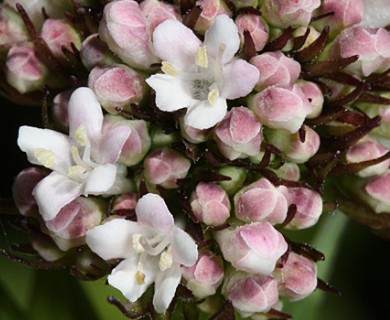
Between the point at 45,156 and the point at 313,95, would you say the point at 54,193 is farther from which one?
the point at 313,95

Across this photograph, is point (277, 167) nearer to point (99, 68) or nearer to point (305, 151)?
point (305, 151)

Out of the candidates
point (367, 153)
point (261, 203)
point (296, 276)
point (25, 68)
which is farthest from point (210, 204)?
point (25, 68)

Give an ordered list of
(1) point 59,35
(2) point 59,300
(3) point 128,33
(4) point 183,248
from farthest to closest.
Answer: (2) point 59,300
(1) point 59,35
(3) point 128,33
(4) point 183,248

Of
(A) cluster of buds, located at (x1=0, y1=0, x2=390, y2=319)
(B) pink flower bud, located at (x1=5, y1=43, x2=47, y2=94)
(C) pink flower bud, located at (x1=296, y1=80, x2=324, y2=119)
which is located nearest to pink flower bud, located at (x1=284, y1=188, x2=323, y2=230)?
(A) cluster of buds, located at (x1=0, y1=0, x2=390, y2=319)

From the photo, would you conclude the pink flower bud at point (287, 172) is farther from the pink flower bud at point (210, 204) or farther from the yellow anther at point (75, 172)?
the yellow anther at point (75, 172)

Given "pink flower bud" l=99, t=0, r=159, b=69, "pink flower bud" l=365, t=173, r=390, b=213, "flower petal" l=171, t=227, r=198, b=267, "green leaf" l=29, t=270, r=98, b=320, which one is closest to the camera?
"flower petal" l=171, t=227, r=198, b=267

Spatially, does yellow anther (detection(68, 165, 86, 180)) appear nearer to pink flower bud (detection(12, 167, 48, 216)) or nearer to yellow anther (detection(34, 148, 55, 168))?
yellow anther (detection(34, 148, 55, 168))

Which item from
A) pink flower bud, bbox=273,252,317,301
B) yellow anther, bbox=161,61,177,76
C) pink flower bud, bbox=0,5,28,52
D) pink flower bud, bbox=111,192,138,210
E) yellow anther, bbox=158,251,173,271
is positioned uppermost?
yellow anther, bbox=161,61,177,76

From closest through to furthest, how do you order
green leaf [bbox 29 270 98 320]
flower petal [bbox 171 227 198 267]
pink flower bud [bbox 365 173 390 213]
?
flower petal [bbox 171 227 198 267] → pink flower bud [bbox 365 173 390 213] → green leaf [bbox 29 270 98 320]
